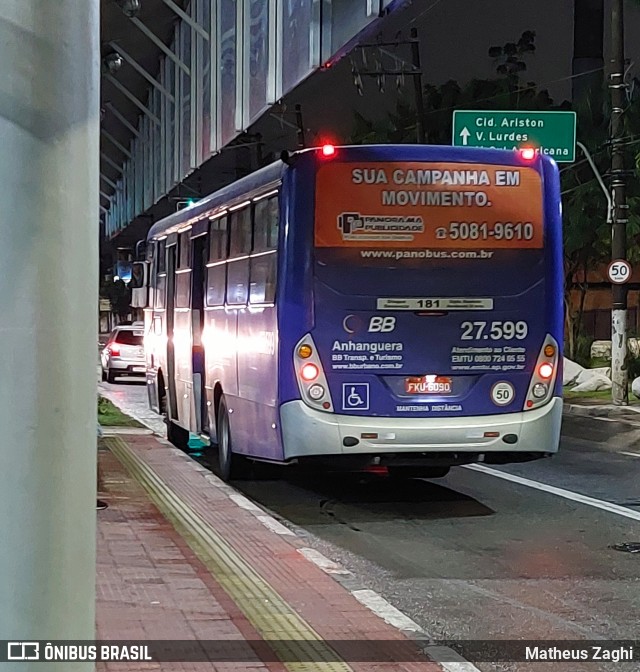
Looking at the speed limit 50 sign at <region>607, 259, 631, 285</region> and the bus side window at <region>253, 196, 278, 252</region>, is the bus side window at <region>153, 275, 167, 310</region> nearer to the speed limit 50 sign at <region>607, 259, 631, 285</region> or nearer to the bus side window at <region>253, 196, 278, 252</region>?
the bus side window at <region>253, 196, 278, 252</region>

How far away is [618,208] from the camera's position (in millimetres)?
25828

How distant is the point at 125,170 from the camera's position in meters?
47.8

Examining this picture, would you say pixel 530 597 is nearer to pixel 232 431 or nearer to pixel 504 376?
pixel 504 376

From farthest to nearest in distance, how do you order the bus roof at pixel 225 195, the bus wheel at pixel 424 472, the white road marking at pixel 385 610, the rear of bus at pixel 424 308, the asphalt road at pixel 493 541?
1. the bus wheel at pixel 424 472
2. the bus roof at pixel 225 195
3. the rear of bus at pixel 424 308
4. the asphalt road at pixel 493 541
5. the white road marking at pixel 385 610

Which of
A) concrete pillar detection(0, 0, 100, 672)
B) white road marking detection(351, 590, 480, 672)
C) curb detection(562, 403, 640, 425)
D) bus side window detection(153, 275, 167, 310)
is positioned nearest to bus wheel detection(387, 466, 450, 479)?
white road marking detection(351, 590, 480, 672)

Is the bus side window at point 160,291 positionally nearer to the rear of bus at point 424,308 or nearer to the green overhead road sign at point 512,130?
the rear of bus at point 424,308

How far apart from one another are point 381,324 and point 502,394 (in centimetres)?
137

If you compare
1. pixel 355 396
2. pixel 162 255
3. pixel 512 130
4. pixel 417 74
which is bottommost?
pixel 355 396

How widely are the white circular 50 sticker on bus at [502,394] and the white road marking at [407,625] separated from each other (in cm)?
356

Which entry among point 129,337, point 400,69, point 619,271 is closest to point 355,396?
point 619,271

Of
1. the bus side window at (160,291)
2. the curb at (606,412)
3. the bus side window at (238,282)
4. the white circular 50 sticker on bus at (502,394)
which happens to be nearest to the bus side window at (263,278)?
the bus side window at (238,282)

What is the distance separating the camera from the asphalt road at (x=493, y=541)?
741 centimetres

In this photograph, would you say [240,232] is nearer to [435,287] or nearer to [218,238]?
[218,238]

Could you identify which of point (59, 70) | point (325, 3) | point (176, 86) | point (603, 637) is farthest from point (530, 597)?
point (176, 86)
